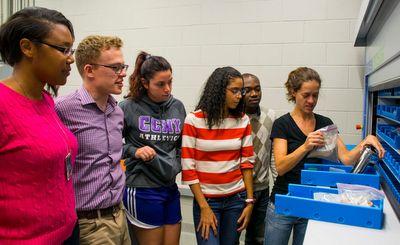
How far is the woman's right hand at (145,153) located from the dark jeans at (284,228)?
662mm

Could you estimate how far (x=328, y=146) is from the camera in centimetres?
150

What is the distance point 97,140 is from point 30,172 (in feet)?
1.18

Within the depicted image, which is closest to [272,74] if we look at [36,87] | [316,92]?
[316,92]

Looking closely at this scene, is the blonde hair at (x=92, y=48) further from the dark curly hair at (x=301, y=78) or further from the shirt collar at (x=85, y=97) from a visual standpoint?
the dark curly hair at (x=301, y=78)

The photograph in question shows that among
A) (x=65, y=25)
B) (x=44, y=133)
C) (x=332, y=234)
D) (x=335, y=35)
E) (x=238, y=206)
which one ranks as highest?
(x=335, y=35)

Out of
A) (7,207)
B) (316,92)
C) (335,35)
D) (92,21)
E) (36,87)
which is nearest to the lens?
(7,207)

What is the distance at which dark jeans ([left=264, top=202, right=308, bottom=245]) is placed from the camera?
157 centimetres

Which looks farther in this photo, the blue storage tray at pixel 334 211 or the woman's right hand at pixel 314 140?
the woman's right hand at pixel 314 140

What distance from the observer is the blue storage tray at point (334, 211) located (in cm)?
103

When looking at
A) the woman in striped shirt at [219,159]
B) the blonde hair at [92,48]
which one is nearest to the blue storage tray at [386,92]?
the woman in striped shirt at [219,159]

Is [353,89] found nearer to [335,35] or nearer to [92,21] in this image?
[335,35]

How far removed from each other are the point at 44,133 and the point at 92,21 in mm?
2516

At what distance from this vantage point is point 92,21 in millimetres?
3201

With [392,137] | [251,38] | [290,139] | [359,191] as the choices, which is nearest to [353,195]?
[359,191]
